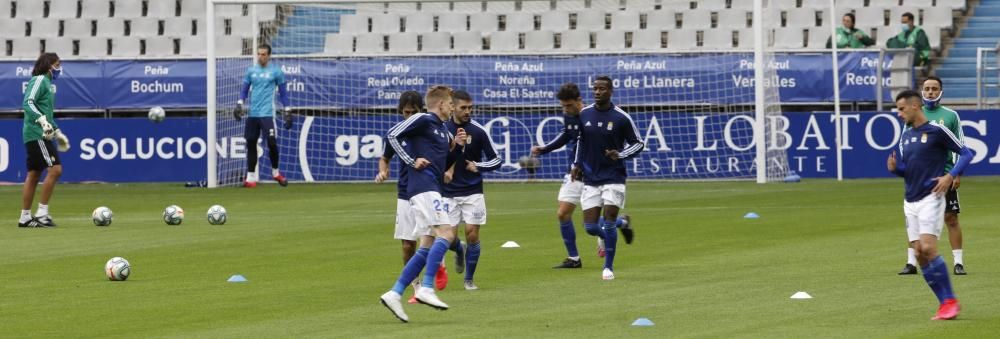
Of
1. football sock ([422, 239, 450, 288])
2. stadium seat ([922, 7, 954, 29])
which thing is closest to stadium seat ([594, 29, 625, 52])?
stadium seat ([922, 7, 954, 29])

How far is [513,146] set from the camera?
30.4m

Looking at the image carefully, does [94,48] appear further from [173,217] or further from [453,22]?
[173,217]

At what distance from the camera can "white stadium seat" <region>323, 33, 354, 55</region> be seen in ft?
114

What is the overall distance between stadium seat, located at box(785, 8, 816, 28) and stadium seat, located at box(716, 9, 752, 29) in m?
0.97

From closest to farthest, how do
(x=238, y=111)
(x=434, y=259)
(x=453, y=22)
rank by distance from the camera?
1. (x=434, y=259)
2. (x=238, y=111)
3. (x=453, y=22)

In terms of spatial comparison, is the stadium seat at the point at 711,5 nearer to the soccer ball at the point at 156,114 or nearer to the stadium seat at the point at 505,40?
the stadium seat at the point at 505,40

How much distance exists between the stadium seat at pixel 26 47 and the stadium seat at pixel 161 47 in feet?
8.04

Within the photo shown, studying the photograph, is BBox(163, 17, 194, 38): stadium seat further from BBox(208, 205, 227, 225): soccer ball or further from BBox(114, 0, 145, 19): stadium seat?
BBox(208, 205, 227, 225): soccer ball

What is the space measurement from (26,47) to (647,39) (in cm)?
1314

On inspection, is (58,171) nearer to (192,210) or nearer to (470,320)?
(192,210)

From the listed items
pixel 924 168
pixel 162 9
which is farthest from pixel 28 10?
pixel 924 168

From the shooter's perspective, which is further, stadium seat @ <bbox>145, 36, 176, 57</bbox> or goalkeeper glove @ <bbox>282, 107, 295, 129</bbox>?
stadium seat @ <bbox>145, 36, 176, 57</bbox>

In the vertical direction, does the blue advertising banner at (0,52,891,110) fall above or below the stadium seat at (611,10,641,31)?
below

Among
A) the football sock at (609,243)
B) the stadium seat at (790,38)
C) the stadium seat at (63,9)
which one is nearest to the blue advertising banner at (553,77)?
the stadium seat at (790,38)
